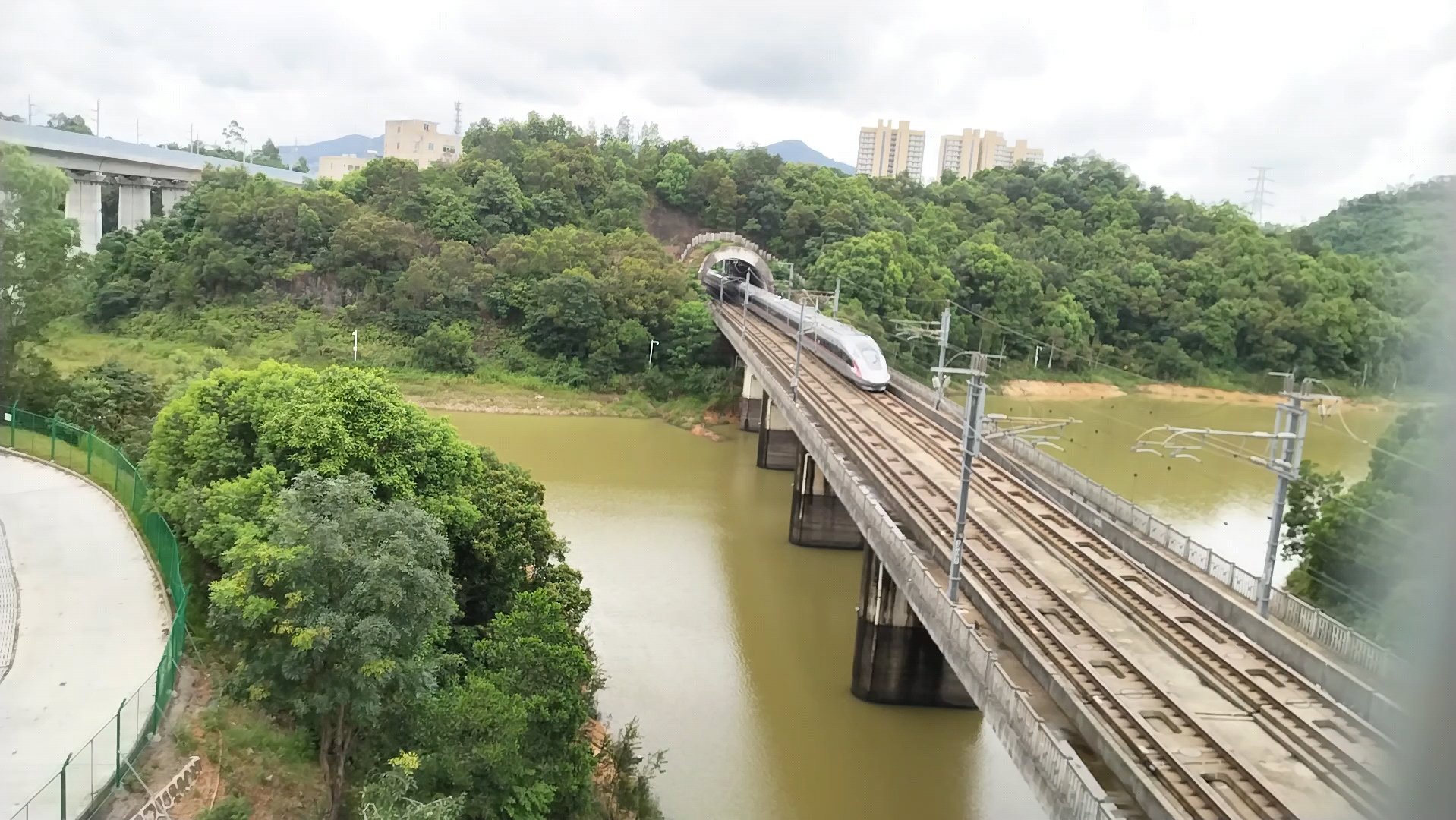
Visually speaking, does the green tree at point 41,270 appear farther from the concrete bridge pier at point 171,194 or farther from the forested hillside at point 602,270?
the concrete bridge pier at point 171,194

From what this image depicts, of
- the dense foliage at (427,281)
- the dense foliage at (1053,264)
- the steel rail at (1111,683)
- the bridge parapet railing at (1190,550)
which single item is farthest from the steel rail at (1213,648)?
the dense foliage at (427,281)

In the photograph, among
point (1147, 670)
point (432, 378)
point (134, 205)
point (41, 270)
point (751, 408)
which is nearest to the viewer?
point (1147, 670)

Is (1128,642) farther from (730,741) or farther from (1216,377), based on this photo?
(1216,377)

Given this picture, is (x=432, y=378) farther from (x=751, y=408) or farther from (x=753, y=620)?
(x=753, y=620)

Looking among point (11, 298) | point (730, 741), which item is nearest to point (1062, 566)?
point (730, 741)

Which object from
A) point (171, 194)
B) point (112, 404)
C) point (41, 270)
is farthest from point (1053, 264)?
point (41, 270)

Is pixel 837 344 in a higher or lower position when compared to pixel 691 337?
higher

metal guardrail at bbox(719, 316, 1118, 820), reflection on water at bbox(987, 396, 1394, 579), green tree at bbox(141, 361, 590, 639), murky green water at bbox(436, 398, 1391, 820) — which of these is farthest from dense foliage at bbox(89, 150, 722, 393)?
metal guardrail at bbox(719, 316, 1118, 820)
